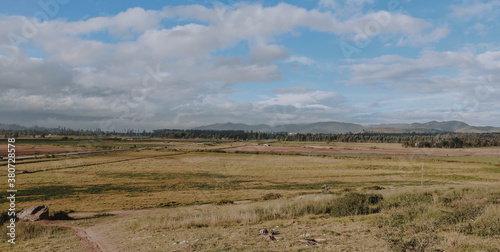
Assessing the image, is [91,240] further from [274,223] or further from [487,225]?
[487,225]

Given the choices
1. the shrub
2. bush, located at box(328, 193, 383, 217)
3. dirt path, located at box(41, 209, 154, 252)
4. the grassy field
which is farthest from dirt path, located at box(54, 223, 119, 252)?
the shrub

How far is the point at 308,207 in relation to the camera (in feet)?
68.8

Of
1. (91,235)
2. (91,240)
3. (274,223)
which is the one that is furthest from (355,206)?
(91,235)

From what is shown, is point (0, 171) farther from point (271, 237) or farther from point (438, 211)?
point (438, 211)

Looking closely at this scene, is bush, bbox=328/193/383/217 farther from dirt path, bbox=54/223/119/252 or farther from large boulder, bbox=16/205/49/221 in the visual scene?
large boulder, bbox=16/205/49/221

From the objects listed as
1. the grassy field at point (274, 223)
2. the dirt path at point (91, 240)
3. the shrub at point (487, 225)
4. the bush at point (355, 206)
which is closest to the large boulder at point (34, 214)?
the grassy field at point (274, 223)

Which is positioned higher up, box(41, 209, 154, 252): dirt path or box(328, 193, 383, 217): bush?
box(328, 193, 383, 217): bush

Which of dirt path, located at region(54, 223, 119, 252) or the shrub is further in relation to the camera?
dirt path, located at region(54, 223, 119, 252)

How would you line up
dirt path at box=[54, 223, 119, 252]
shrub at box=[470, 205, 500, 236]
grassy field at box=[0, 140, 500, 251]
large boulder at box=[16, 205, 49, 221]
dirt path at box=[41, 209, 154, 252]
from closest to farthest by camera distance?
shrub at box=[470, 205, 500, 236] → grassy field at box=[0, 140, 500, 251] → dirt path at box=[54, 223, 119, 252] → dirt path at box=[41, 209, 154, 252] → large boulder at box=[16, 205, 49, 221]

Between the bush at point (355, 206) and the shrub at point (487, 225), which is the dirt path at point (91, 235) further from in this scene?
the shrub at point (487, 225)

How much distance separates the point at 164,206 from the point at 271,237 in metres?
19.1

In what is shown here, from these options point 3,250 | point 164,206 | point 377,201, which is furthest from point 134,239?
point 377,201

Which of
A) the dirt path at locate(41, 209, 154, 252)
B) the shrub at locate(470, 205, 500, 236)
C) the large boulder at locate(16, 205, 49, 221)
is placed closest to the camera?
the shrub at locate(470, 205, 500, 236)

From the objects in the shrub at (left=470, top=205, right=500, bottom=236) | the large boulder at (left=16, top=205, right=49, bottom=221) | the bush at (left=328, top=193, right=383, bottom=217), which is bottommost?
the large boulder at (left=16, top=205, right=49, bottom=221)
